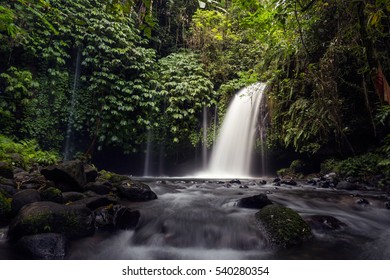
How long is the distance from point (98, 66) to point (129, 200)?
8186 mm

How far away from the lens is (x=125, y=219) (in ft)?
12.2

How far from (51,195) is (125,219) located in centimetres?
132

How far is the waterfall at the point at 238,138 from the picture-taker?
395 inches

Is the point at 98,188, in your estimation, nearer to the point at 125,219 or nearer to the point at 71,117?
the point at 125,219

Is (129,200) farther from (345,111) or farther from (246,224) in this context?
(345,111)

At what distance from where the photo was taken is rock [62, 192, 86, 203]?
4190 millimetres

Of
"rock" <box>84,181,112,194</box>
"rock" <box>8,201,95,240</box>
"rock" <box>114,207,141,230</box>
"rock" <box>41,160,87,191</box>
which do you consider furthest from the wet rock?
"rock" <box>41,160,87,191</box>

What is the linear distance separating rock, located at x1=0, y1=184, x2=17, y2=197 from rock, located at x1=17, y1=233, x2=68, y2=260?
Result: 1.32 metres

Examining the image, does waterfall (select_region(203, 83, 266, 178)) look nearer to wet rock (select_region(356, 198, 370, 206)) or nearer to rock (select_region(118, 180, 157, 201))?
wet rock (select_region(356, 198, 370, 206))

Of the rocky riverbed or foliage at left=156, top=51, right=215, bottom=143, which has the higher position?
foliage at left=156, top=51, right=215, bottom=143

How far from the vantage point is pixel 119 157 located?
12469 millimetres

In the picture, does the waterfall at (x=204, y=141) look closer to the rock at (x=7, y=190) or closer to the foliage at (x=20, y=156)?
the foliage at (x=20, y=156)

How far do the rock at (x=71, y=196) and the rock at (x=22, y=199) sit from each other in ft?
1.29

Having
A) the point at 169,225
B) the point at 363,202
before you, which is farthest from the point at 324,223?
the point at 169,225
